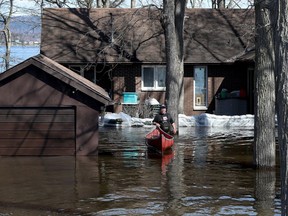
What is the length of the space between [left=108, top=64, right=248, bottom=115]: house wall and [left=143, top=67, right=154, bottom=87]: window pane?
439mm

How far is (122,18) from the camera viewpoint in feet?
122

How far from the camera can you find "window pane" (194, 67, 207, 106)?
3491 centimetres

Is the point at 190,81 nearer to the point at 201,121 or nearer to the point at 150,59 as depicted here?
the point at 150,59

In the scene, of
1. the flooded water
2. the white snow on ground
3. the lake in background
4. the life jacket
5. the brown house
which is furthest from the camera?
the lake in background

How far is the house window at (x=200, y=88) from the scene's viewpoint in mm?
34906

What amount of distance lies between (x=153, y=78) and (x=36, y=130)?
17321 mm

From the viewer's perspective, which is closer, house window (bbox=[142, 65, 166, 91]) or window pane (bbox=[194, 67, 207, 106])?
house window (bbox=[142, 65, 166, 91])

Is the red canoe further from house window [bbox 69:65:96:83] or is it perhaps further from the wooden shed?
house window [bbox 69:65:96:83]

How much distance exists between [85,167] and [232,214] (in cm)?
643

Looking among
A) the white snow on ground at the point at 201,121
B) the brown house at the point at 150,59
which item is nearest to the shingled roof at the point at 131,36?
the brown house at the point at 150,59

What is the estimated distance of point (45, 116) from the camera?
59.3 feet

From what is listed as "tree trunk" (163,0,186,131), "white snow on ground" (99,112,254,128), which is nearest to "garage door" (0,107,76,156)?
"tree trunk" (163,0,186,131)

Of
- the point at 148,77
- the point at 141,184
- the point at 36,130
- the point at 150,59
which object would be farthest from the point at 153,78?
the point at 141,184

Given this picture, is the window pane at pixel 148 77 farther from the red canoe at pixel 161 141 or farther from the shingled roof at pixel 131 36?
the red canoe at pixel 161 141
